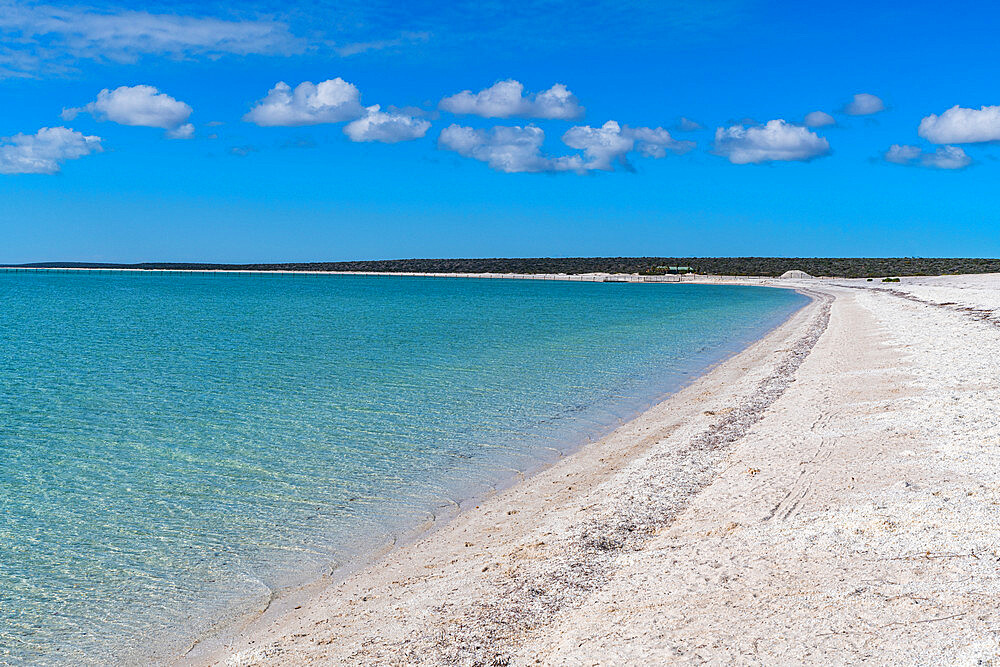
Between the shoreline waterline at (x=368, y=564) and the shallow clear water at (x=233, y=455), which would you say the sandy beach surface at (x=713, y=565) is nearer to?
the shoreline waterline at (x=368, y=564)

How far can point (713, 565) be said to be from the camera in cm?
584

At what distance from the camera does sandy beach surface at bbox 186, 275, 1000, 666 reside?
15.4ft

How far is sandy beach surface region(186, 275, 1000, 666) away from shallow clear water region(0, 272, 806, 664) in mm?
858

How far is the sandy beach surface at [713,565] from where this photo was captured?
468cm

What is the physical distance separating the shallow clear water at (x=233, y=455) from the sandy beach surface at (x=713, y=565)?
33.8 inches

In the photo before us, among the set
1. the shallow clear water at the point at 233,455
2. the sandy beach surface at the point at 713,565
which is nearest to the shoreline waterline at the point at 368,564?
the sandy beach surface at the point at 713,565

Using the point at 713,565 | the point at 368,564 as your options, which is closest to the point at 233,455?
the point at 368,564

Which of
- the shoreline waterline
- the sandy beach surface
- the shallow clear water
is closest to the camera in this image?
the sandy beach surface

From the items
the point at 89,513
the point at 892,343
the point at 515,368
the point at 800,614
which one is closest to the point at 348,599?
the point at 800,614

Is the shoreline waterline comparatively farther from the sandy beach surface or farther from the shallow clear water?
the shallow clear water

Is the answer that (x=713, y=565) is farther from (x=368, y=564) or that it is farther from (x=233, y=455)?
(x=233, y=455)

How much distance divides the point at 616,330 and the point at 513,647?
1236 inches

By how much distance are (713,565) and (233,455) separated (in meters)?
8.04

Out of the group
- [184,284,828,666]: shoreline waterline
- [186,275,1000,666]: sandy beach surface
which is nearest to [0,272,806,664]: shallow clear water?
[184,284,828,666]: shoreline waterline
